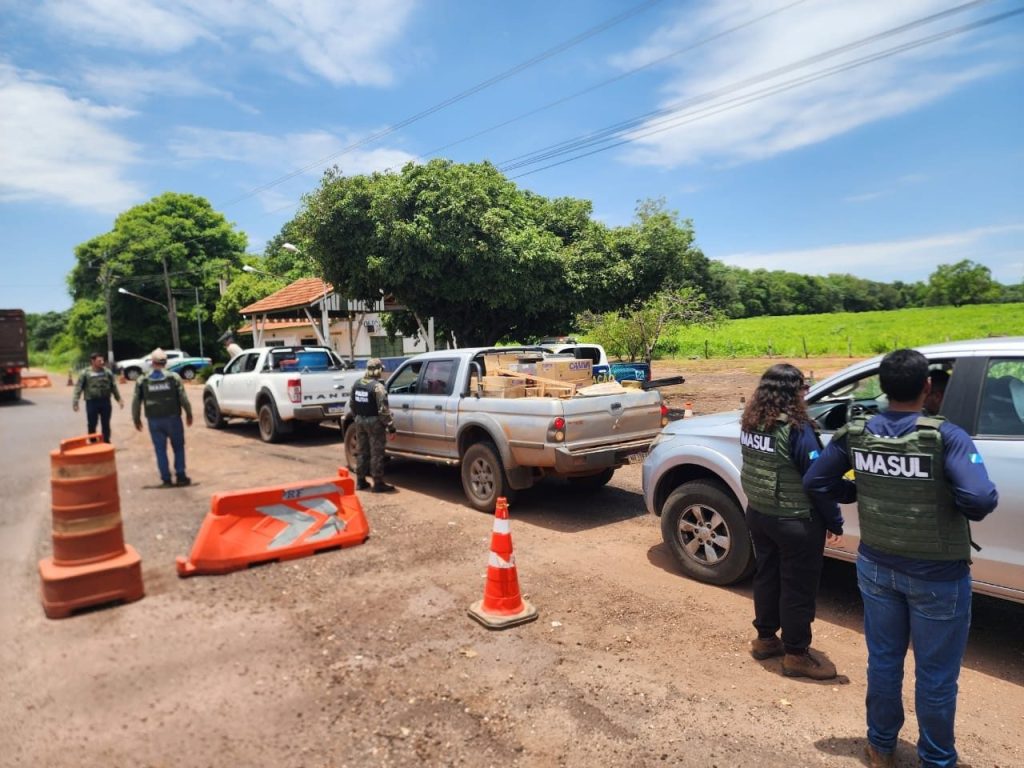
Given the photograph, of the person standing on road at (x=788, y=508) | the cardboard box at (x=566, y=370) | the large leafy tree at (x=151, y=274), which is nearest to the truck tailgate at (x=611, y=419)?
the cardboard box at (x=566, y=370)

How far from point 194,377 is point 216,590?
106ft

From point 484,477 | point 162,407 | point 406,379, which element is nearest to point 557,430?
point 484,477

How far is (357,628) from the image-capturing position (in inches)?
176

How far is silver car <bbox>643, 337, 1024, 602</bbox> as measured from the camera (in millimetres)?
3627

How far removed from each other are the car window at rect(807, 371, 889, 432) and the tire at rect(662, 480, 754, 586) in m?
0.89

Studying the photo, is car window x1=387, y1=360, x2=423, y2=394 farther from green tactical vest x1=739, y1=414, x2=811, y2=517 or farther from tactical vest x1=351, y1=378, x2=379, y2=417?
green tactical vest x1=739, y1=414, x2=811, y2=517

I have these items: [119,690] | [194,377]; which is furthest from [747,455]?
[194,377]

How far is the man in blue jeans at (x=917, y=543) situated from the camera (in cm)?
262

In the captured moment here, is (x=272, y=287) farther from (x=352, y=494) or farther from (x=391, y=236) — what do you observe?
(x=352, y=494)

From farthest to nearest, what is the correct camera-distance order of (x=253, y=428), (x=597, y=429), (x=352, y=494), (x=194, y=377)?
(x=194, y=377), (x=253, y=428), (x=597, y=429), (x=352, y=494)

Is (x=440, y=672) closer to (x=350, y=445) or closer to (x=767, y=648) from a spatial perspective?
(x=767, y=648)

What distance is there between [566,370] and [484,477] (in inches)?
63.1

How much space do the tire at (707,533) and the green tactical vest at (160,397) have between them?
691cm

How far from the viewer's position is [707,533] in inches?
201
